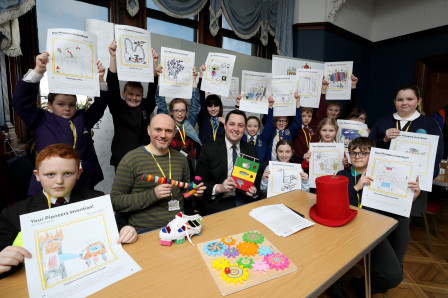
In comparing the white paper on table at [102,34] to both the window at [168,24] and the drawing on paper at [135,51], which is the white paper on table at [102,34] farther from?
the window at [168,24]

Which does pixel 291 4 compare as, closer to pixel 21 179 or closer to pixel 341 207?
pixel 341 207

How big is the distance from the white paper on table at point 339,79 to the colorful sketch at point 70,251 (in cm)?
318

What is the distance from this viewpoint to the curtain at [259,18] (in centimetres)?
436

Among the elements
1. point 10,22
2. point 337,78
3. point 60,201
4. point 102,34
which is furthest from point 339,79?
point 10,22

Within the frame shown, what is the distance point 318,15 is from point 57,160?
5.57 metres

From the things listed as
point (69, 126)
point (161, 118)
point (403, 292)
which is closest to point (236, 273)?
point (161, 118)

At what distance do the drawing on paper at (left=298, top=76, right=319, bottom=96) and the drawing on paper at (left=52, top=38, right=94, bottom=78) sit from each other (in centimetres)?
239

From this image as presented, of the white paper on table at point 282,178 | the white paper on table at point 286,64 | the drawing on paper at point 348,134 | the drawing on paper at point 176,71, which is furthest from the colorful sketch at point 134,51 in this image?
the white paper on table at point 286,64

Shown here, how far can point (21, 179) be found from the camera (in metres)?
1.99

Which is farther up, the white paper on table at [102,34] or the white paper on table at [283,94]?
the white paper on table at [102,34]

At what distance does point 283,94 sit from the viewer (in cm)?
304

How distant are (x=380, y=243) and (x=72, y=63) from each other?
8.42ft

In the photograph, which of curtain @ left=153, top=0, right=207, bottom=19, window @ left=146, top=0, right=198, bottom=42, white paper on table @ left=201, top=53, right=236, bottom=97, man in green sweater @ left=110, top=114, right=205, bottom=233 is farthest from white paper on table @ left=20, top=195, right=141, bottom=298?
window @ left=146, top=0, right=198, bottom=42

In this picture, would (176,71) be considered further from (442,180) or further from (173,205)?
(442,180)
